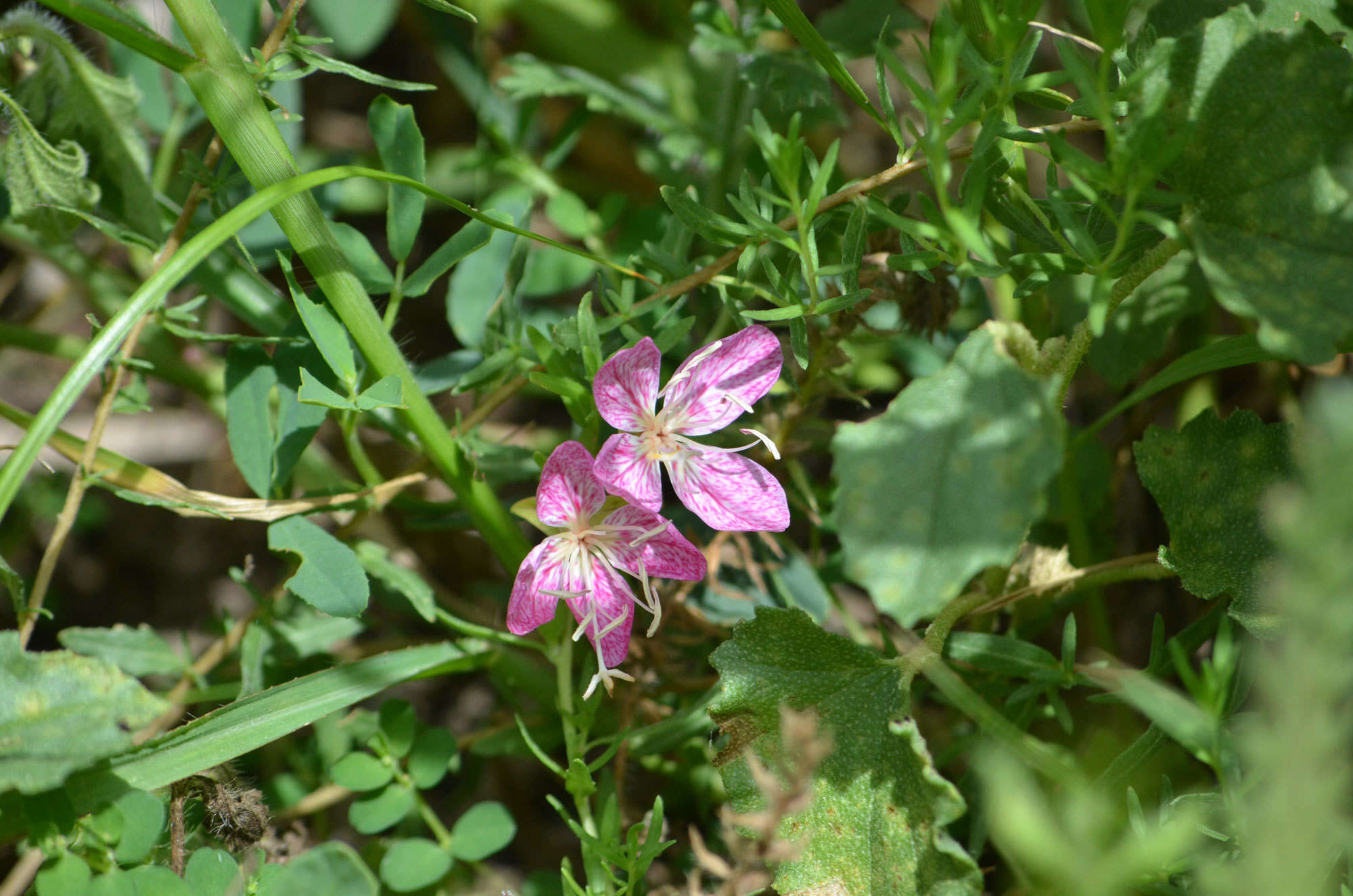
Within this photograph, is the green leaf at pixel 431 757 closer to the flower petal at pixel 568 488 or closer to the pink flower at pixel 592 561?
the pink flower at pixel 592 561

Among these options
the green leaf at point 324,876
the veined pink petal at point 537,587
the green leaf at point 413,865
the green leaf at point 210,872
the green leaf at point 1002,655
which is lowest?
the green leaf at point 413,865

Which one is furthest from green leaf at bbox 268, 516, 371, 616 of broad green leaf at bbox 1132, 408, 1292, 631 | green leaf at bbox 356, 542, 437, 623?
broad green leaf at bbox 1132, 408, 1292, 631

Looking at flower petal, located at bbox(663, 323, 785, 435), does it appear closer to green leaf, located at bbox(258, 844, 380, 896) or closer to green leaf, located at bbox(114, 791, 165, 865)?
green leaf, located at bbox(258, 844, 380, 896)

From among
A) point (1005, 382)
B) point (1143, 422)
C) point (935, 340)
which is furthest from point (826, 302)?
point (1143, 422)

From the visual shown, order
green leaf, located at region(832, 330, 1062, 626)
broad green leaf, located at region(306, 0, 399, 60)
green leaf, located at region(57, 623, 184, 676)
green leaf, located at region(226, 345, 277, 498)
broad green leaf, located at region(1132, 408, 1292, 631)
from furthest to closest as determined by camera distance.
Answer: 1. broad green leaf, located at region(306, 0, 399, 60)
2. green leaf, located at region(57, 623, 184, 676)
3. green leaf, located at region(226, 345, 277, 498)
4. broad green leaf, located at region(1132, 408, 1292, 631)
5. green leaf, located at region(832, 330, 1062, 626)

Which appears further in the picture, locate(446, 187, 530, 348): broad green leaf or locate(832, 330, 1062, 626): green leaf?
locate(446, 187, 530, 348): broad green leaf

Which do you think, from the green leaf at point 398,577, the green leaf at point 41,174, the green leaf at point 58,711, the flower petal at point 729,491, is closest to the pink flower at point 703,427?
the flower petal at point 729,491

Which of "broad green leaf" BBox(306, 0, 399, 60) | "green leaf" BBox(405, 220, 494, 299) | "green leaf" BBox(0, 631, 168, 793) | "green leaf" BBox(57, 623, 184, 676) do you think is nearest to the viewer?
"green leaf" BBox(0, 631, 168, 793)

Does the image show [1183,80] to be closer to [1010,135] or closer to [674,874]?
[1010,135]
